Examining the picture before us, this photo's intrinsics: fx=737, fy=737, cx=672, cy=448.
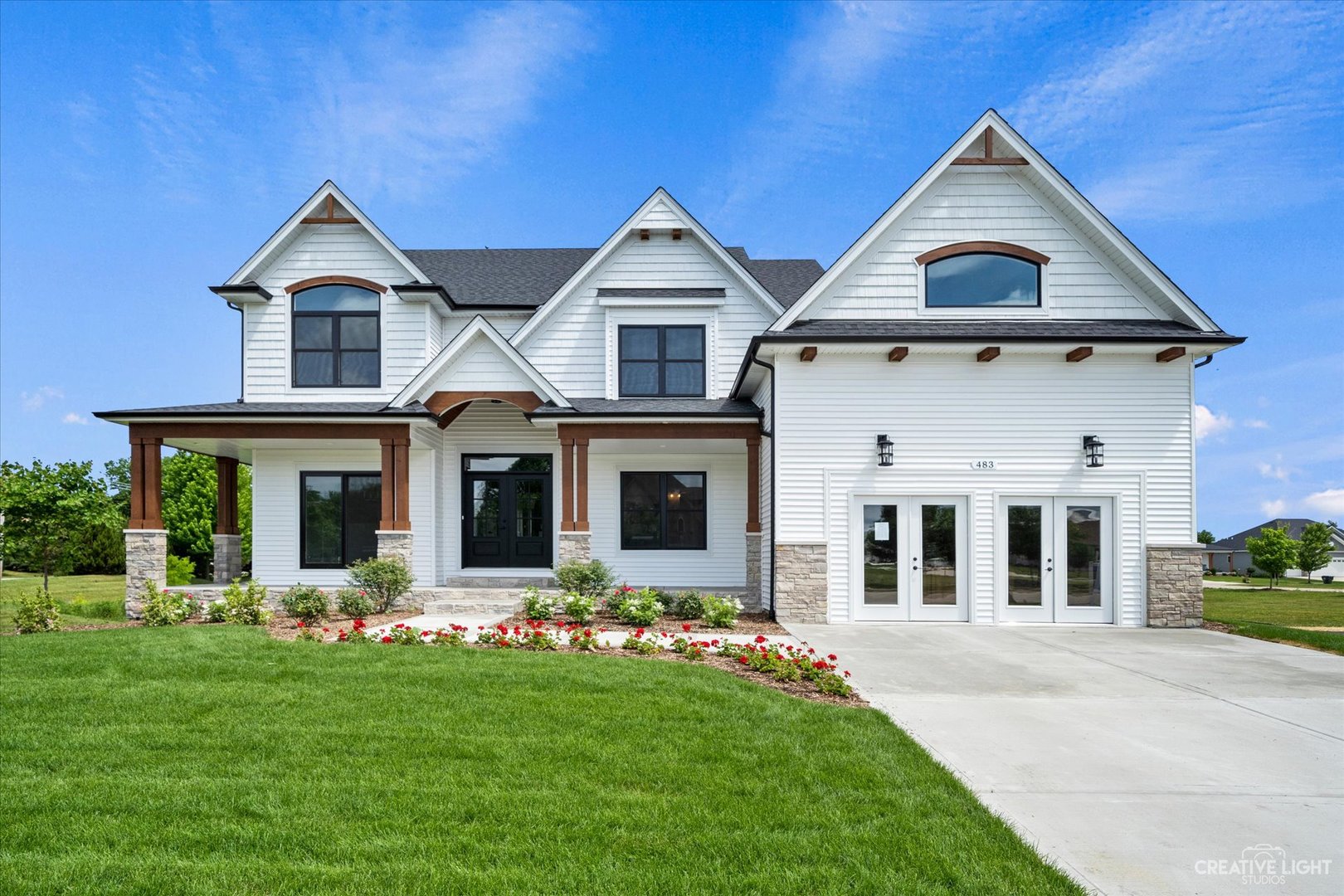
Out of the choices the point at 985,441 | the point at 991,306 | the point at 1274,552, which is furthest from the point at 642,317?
the point at 1274,552

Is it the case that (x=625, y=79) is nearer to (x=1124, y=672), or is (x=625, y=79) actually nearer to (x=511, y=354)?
(x=511, y=354)

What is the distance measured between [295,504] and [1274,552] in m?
41.5

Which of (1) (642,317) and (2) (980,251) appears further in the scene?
(1) (642,317)

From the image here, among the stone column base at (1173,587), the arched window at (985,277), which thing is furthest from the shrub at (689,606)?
the stone column base at (1173,587)

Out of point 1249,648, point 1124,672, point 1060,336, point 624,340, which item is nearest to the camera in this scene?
point 1124,672

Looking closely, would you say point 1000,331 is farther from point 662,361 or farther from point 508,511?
point 508,511

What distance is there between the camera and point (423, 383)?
587 inches

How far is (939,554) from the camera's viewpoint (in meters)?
13.2

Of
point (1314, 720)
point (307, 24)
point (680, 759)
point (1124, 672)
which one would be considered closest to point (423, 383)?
point (307, 24)

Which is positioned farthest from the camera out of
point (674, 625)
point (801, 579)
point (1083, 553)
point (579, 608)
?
point (1083, 553)

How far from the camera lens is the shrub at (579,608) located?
1187cm

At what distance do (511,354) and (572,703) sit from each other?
31.7 feet

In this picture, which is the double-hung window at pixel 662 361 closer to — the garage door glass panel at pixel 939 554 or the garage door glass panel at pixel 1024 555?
the garage door glass panel at pixel 939 554

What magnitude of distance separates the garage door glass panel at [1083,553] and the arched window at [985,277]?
3914mm
